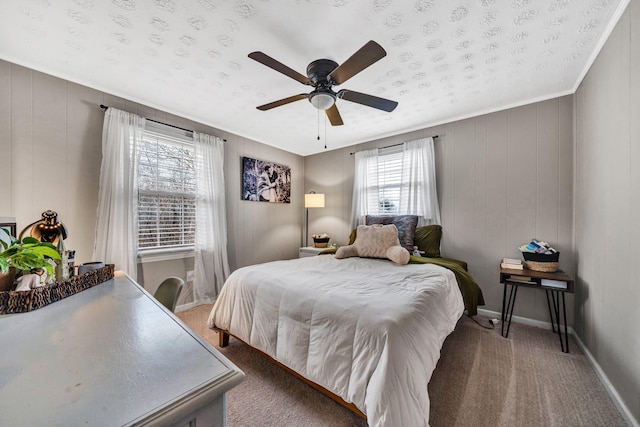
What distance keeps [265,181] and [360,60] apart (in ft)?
9.43

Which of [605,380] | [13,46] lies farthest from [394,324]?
[13,46]

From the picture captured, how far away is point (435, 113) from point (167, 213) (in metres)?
3.58

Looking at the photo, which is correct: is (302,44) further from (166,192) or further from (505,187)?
(505,187)

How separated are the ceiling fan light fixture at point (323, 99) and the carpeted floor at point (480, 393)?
7.12ft

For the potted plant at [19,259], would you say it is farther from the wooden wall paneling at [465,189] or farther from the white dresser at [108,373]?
the wooden wall paneling at [465,189]

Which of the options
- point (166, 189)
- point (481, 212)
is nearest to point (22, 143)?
point (166, 189)

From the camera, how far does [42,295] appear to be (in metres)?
1.00

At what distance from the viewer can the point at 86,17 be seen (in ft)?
5.37

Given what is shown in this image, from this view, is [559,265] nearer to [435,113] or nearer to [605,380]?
[605,380]

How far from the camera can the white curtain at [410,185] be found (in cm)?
335

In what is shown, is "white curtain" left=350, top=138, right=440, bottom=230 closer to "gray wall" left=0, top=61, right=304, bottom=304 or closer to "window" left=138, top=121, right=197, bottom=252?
"window" left=138, top=121, right=197, bottom=252

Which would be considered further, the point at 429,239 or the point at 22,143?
the point at 429,239

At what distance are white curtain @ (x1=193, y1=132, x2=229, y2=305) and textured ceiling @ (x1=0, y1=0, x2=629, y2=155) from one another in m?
0.66

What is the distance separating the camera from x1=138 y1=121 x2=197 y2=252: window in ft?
9.27
